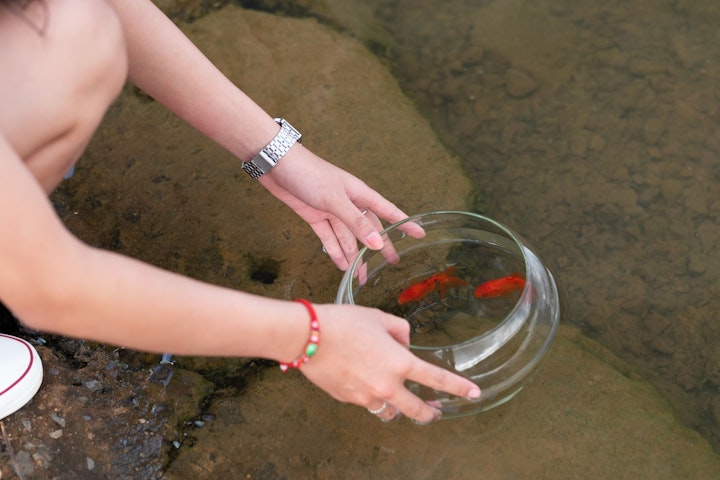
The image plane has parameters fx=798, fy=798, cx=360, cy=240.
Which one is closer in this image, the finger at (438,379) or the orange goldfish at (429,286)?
the finger at (438,379)

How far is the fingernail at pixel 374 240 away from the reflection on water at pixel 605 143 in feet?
1.66

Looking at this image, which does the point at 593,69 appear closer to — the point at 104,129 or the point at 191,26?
the point at 191,26

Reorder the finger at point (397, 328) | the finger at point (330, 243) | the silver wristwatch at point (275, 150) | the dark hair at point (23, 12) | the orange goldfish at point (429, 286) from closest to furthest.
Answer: the dark hair at point (23, 12)
the finger at point (397, 328)
the silver wristwatch at point (275, 150)
the finger at point (330, 243)
the orange goldfish at point (429, 286)

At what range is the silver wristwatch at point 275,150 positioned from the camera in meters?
1.84

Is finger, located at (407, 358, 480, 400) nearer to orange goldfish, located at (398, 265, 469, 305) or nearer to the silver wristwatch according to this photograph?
orange goldfish, located at (398, 265, 469, 305)

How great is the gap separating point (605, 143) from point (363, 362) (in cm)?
126

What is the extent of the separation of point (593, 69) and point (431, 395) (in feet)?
4.28

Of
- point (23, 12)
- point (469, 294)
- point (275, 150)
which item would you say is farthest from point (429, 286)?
point (23, 12)

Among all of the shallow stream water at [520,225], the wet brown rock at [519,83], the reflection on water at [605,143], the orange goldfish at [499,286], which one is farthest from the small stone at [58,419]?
the wet brown rock at [519,83]

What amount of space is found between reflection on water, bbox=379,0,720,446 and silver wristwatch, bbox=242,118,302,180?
0.63 meters

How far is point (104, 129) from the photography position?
2.41 meters

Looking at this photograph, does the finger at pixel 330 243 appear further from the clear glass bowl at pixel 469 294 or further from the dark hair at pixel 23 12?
the dark hair at pixel 23 12

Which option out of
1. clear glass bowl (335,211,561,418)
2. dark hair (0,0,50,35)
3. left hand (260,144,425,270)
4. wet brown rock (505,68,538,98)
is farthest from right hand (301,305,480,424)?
wet brown rock (505,68,538,98)

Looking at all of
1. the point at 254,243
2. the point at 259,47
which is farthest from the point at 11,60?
the point at 259,47
